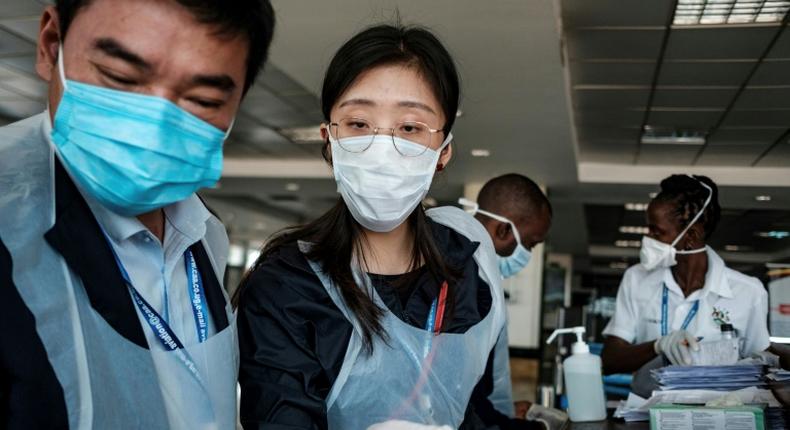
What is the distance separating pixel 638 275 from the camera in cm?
283

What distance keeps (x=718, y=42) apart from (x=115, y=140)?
477 cm

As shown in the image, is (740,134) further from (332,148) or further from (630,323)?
(332,148)

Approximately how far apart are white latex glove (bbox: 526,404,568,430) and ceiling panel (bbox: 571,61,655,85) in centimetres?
372

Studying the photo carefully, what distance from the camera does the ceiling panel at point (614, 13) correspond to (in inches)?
175

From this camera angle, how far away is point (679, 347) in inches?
83.2

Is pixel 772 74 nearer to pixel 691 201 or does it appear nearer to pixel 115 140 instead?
pixel 691 201

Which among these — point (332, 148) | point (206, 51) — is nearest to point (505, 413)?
point (332, 148)

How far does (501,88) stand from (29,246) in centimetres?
496

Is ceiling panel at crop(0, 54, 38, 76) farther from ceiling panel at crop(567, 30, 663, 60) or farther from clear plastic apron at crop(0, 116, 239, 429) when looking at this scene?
clear plastic apron at crop(0, 116, 239, 429)

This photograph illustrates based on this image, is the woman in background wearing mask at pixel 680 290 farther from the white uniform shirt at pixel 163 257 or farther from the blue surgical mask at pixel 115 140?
the blue surgical mask at pixel 115 140

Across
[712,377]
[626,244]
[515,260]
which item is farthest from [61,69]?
[626,244]

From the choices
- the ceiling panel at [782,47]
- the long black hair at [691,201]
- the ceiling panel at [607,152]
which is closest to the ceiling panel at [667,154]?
the ceiling panel at [607,152]

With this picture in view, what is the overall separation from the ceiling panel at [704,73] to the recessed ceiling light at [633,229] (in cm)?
751

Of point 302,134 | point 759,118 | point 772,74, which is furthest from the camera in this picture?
point 302,134
